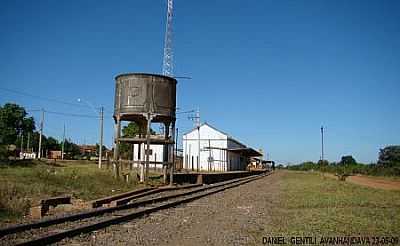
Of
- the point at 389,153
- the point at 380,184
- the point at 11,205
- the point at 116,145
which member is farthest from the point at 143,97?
the point at 389,153

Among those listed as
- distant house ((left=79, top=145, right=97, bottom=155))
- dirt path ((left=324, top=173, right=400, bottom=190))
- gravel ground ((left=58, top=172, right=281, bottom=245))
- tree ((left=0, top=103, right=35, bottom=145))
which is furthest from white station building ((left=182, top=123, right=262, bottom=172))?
distant house ((left=79, top=145, right=97, bottom=155))

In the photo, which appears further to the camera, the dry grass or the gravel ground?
the dry grass

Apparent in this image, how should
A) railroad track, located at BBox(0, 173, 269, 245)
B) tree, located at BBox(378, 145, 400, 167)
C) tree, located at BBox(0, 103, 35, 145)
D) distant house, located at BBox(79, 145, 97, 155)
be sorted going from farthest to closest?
distant house, located at BBox(79, 145, 97, 155) → tree, located at BBox(378, 145, 400, 167) → tree, located at BBox(0, 103, 35, 145) → railroad track, located at BBox(0, 173, 269, 245)

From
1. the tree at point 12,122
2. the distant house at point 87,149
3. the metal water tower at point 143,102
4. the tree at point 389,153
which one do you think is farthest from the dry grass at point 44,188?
the distant house at point 87,149

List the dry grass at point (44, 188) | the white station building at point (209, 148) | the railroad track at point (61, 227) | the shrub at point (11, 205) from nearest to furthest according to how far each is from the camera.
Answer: the railroad track at point (61, 227) < the shrub at point (11, 205) < the dry grass at point (44, 188) < the white station building at point (209, 148)

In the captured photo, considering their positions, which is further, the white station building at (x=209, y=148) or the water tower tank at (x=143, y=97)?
the white station building at (x=209, y=148)

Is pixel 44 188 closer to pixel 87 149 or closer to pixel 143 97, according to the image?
pixel 143 97

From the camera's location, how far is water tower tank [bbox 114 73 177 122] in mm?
24531

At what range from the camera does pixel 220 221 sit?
11.0 metres

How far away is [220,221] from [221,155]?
54356 mm

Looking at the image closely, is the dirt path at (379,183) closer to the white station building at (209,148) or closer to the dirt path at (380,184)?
the dirt path at (380,184)

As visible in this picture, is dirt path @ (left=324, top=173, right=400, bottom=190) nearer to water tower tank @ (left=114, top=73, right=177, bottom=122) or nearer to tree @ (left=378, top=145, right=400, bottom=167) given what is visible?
water tower tank @ (left=114, top=73, right=177, bottom=122)

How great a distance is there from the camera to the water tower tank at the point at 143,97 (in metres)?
24.5

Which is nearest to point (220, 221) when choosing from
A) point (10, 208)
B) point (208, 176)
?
point (10, 208)
